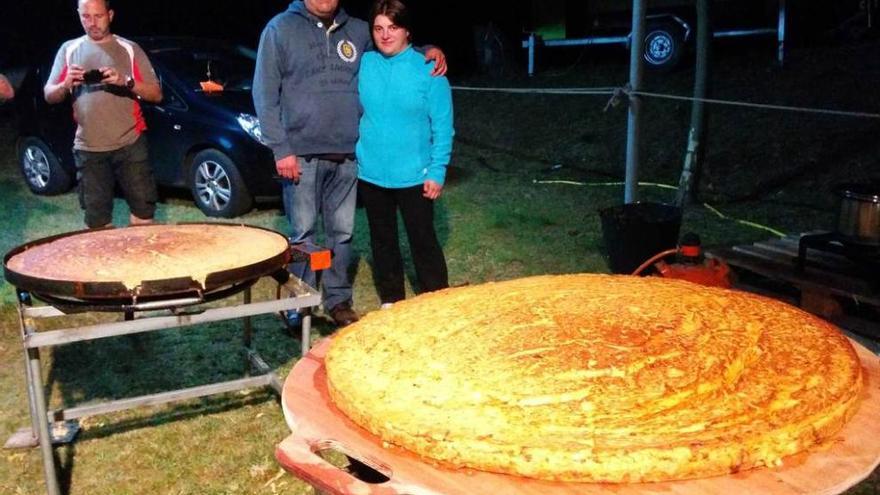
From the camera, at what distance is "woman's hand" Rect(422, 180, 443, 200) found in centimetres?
436

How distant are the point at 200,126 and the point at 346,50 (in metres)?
3.68

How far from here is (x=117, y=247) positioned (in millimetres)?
3115

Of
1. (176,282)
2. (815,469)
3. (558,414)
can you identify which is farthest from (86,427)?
(815,469)

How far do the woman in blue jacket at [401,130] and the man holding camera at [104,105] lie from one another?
161cm

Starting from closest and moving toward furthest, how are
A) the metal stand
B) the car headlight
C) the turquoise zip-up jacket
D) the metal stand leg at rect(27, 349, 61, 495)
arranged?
the metal stand → the metal stand leg at rect(27, 349, 61, 495) → the turquoise zip-up jacket → the car headlight

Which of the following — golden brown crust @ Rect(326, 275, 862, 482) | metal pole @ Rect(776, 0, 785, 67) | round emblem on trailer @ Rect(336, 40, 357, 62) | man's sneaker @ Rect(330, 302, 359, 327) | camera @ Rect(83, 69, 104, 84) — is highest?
metal pole @ Rect(776, 0, 785, 67)

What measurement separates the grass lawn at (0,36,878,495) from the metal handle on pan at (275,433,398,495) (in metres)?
1.88

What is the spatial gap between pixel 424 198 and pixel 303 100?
2.90 feet

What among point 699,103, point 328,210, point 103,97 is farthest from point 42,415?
point 699,103

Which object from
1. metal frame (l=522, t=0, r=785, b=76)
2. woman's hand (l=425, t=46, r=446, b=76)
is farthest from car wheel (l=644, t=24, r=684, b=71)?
woman's hand (l=425, t=46, r=446, b=76)

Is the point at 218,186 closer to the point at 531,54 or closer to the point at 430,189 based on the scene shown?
the point at 430,189

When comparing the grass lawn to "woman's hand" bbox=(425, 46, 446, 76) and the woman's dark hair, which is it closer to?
"woman's hand" bbox=(425, 46, 446, 76)

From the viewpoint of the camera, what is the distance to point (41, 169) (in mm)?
8945

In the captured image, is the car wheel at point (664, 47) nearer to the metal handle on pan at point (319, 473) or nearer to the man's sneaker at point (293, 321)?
the man's sneaker at point (293, 321)
